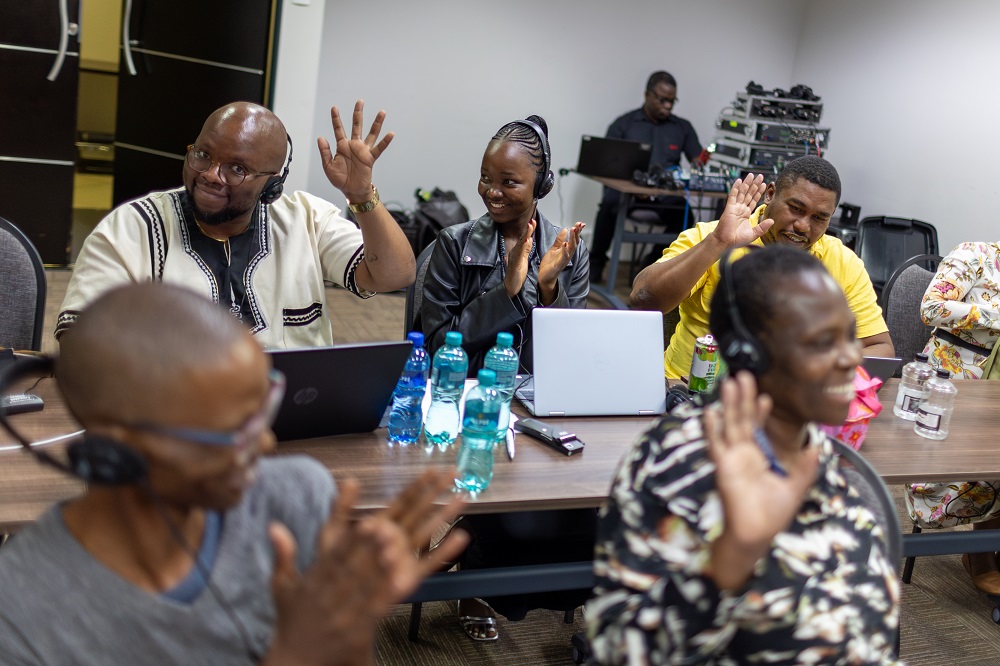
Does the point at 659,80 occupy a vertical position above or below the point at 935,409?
above

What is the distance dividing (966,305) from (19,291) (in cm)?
286

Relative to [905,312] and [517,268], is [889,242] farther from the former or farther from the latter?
[517,268]

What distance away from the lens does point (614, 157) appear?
645 cm

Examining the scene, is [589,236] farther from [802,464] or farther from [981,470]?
[802,464]

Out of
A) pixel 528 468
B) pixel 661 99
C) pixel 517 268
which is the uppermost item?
pixel 661 99

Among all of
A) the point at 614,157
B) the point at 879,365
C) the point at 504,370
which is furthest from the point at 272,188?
the point at 614,157

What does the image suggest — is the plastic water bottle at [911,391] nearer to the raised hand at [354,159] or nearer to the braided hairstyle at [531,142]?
the braided hairstyle at [531,142]

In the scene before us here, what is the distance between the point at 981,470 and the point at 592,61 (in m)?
5.43

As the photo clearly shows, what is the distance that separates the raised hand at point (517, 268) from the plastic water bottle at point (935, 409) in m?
1.09

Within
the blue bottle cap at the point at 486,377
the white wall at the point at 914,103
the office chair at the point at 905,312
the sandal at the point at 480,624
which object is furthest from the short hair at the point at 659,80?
the blue bottle cap at the point at 486,377

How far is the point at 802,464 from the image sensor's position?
123 cm

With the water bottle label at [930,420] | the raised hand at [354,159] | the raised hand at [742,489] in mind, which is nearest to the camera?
the raised hand at [742,489]

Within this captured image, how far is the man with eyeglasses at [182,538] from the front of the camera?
0.98 metres

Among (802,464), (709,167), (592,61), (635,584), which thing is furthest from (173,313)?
(592,61)
